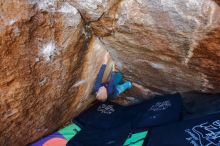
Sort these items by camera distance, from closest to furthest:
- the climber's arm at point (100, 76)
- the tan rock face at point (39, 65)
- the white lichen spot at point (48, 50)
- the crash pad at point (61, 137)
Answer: the tan rock face at point (39, 65), the white lichen spot at point (48, 50), the crash pad at point (61, 137), the climber's arm at point (100, 76)

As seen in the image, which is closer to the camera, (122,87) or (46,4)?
(46,4)

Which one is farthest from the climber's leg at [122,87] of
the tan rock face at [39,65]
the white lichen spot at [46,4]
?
the white lichen spot at [46,4]

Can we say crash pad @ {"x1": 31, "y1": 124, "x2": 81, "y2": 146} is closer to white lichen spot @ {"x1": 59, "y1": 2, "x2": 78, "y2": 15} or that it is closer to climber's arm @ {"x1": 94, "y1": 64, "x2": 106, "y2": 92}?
climber's arm @ {"x1": 94, "y1": 64, "x2": 106, "y2": 92}

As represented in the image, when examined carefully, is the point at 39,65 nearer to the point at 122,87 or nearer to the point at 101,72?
the point at 101,72

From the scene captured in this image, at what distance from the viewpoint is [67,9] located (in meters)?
1.32

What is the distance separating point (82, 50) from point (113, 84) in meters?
0.32

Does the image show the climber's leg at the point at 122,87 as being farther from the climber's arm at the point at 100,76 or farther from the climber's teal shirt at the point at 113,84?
the climber's arm at the point at 100,76

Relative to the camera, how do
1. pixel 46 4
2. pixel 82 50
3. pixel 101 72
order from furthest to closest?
1. pixel 101 72
2. pixel 82 50
3. pixel 46 4

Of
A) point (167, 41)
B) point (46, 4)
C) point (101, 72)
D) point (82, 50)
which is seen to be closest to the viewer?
point (46, 4)

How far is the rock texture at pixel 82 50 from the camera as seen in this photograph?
3.94ft

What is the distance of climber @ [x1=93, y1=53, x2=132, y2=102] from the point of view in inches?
64.8

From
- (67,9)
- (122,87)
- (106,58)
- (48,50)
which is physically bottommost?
(122,87)

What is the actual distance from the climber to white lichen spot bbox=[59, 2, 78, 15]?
37cm

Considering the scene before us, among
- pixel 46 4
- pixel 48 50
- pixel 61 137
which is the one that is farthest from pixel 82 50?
pixel 61 137
